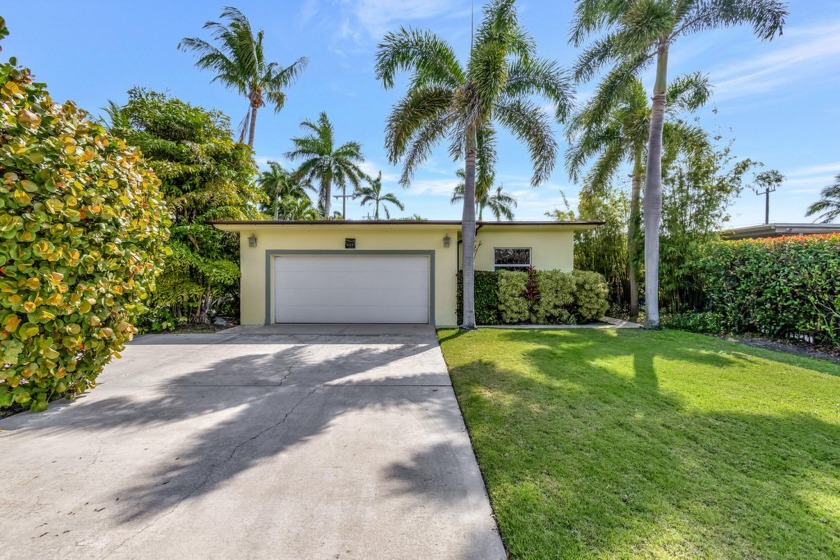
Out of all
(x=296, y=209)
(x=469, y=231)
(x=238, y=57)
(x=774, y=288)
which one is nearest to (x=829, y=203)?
(x=774, y=288)

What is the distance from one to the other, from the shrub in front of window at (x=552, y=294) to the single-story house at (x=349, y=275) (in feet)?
5.33

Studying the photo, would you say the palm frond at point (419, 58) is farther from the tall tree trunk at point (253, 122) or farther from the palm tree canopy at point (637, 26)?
the tall tree trunk at point (253, 122)

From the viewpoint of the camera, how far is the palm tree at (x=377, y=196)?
2995 centimetres

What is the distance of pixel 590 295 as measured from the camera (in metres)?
Answer: 9.61

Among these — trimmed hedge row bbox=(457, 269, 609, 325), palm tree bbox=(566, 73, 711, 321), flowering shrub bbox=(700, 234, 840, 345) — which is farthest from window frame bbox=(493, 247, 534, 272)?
flowering shrub bbox=(700, 234, 840, 345)

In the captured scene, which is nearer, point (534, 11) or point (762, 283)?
point (762, 283)

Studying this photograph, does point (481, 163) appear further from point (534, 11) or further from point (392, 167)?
point (534, 11)

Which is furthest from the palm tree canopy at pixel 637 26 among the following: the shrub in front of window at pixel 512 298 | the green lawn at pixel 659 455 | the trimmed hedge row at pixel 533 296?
the green lawn at pixel 659 455

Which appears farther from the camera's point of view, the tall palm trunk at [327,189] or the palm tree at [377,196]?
the palm tree at [377,196]

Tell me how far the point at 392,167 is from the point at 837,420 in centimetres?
864

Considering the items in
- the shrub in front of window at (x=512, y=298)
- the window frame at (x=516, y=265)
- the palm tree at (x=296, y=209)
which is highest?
the palm tree at (x=296, y=209)

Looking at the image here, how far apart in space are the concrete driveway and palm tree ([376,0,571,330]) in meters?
5.59

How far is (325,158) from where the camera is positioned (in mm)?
21219

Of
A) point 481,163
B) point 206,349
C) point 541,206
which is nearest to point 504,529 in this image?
point 206,349
